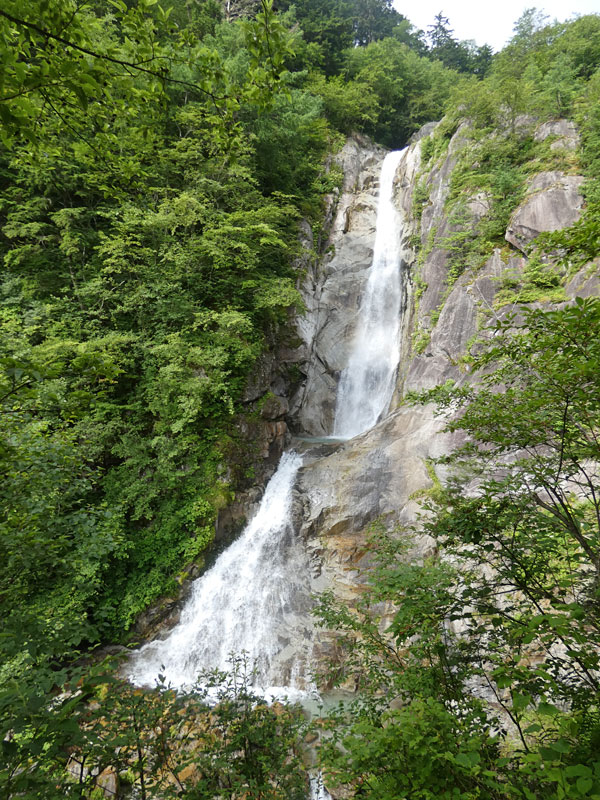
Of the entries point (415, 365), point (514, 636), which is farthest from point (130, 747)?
point (415, 365)

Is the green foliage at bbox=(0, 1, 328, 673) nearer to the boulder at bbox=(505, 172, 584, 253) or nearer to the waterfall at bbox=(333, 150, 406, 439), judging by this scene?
the waterfall at bbox=(333, 150, 406, 439)

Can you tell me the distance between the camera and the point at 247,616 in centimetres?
728

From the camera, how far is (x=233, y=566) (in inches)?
318

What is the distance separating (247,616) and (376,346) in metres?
10.9

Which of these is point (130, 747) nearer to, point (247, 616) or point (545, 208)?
point (247, 616)

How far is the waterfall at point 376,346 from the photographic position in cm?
1351

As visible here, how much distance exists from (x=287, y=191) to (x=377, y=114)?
11.5 metres

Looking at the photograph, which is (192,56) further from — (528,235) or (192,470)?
(528,235)

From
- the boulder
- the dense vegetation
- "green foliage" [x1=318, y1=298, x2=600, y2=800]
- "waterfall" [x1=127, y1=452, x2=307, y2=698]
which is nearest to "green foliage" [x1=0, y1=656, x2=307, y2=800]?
the dense vegetation

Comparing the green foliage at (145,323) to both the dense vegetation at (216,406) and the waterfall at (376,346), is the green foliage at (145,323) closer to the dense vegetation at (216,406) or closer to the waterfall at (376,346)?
the dense vegetation at (216,406)

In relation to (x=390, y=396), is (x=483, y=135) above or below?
above

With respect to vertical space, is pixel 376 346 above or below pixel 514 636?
below

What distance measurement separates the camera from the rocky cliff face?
8.15 meters

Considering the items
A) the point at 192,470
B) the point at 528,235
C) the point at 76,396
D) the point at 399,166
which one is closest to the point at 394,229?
the point at 399,166
